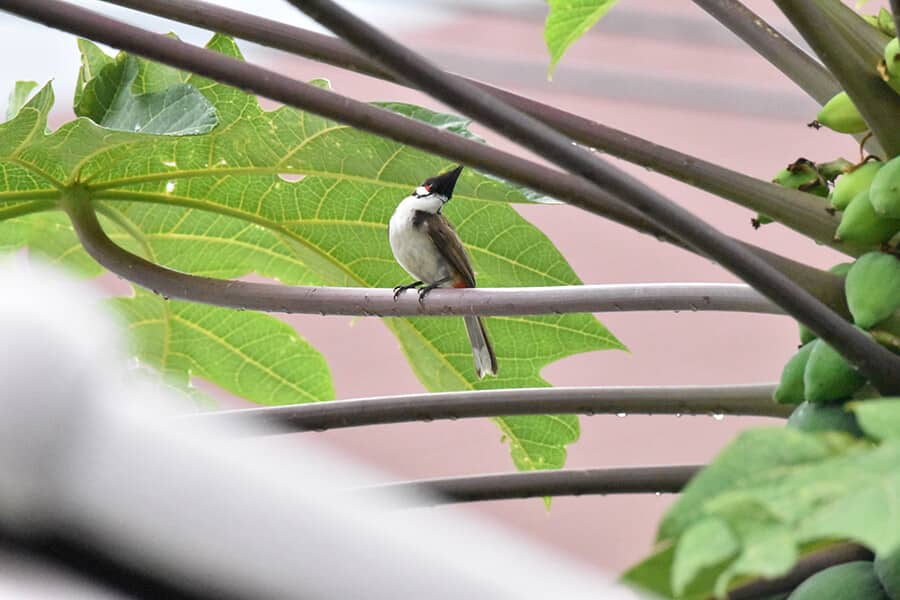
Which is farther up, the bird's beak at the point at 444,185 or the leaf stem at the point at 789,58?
the bird's beak at the point at 444,185

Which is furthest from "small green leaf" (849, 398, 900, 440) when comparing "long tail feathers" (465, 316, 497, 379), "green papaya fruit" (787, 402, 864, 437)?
"long tail feathers" (465, 316, 497, 379)

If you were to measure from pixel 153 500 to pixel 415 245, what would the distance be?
59.8 inches

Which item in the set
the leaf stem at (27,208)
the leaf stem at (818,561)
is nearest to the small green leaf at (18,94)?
the leaf stem at (27,208)

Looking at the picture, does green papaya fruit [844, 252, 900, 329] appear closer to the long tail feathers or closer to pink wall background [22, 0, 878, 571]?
the long tail feathers

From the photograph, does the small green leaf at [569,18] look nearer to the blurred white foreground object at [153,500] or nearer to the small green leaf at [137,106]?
the small green leaf at [137,106]

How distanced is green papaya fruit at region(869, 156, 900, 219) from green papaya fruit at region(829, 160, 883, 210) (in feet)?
0.17

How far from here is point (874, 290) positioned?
827 millimetres

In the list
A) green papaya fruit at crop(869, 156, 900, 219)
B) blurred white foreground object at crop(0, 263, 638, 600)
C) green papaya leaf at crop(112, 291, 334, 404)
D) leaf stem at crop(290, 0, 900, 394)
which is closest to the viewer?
blurred white foreground object at crop(0, 263, 638, 600)

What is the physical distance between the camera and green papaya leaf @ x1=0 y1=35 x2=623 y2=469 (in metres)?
1.14

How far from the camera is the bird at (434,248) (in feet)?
4.41

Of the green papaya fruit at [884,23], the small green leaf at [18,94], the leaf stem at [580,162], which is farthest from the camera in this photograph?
the small green leaf at [18,94]

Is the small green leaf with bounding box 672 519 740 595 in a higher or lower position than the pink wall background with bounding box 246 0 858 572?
lower

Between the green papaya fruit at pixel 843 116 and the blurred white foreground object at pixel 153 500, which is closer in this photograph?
the blurred white foreground object at pixel 153 500

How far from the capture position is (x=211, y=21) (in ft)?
2.76
